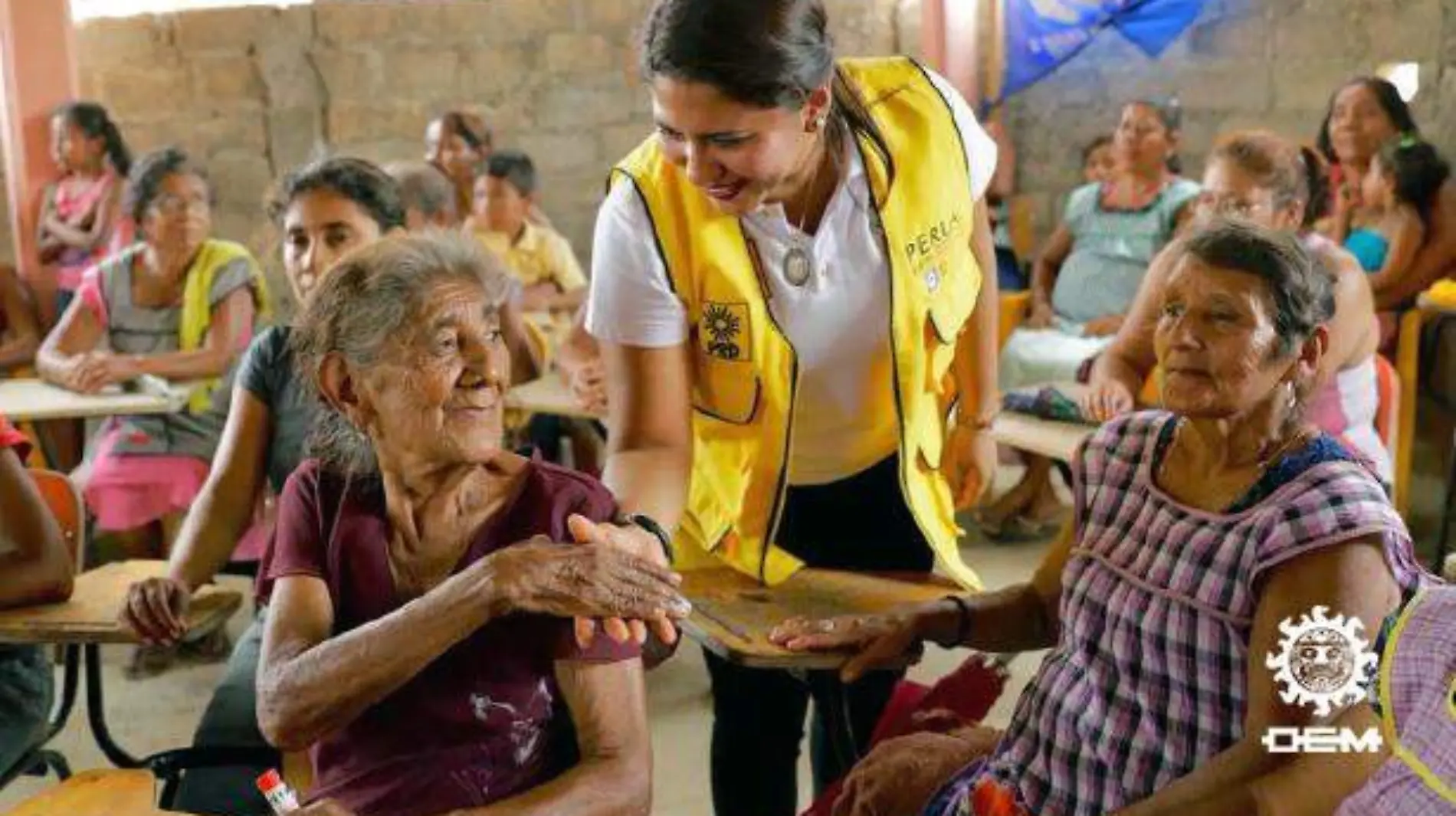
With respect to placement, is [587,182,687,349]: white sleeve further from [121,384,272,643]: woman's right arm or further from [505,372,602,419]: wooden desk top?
[505,372,602,419]: wooden desk top

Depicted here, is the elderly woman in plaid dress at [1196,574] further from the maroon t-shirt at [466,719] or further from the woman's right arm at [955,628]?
the maroon t-shirt at [466,719]

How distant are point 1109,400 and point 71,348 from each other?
3.17 m

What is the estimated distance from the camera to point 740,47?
1.92 meters

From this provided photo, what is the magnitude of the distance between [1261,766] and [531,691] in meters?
0.81

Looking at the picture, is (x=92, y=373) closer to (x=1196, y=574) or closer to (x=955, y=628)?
(x=955, y=628)

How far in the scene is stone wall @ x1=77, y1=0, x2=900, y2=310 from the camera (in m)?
6.81

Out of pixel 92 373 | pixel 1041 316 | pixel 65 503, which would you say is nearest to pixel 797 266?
pixel 65 503

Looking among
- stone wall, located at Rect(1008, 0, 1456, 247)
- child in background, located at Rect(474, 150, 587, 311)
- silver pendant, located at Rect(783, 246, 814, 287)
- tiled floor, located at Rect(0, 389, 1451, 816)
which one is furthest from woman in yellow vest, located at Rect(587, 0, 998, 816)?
stone wall, located at Rect(1008, 0, 1456, 247)

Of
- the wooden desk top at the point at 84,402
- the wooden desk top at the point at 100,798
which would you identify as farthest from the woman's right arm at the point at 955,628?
the wooden desk top at the point at 84,402

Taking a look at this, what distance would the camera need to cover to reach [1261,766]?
1.70m

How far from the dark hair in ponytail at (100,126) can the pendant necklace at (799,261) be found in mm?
4765

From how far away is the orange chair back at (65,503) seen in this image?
9.51 feet

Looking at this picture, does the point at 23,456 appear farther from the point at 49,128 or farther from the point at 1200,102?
the point at 1200,102

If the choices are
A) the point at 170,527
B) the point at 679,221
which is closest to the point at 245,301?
the point at 170,527
